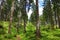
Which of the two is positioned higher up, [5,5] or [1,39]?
[5,5]

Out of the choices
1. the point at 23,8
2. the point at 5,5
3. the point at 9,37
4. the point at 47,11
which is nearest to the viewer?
the point at 9,37

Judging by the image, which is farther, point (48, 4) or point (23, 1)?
point (48, 4)

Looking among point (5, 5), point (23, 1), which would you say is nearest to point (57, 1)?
point (23, 1)

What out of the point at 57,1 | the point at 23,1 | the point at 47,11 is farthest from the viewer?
the point at 47,11

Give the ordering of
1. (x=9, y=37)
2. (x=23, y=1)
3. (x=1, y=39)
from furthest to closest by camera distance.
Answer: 1. (x=23, y=1)
2. (x=9, y=37)
3. (x=1, y=39)

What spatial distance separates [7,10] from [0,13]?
3.04 m

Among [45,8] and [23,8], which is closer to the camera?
[23,8]

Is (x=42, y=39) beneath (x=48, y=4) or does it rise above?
beneath

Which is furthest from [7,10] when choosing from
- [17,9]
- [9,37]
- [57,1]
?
[9,37]

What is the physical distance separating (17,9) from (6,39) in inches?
1186

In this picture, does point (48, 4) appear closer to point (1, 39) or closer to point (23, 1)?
point (23, 1)

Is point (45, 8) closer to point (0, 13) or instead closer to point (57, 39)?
point (0, 13)

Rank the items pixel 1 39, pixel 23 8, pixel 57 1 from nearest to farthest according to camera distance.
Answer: pixel 1 39 → pixel 57 1 → pixel 23 8

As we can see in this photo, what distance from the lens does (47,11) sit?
4756 centimetres
